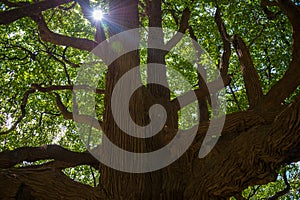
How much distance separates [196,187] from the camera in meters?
4.38

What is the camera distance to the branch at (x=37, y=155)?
195 inches

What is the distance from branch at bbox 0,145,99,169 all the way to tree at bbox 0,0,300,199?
0.5 inches

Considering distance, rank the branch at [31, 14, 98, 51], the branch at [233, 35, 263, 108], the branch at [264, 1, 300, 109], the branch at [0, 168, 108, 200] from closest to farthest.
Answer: the branch at [0, 168, 108, 200] < the branch at [264, 1, 300, 109] < the branch at [233, 35, 263, 108] < the branch at [31, 14, 98, 51]

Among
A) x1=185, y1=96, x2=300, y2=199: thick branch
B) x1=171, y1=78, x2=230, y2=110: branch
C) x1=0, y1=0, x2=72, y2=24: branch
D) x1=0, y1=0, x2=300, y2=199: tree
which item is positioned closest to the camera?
x1=185, y1=96, x2=300, y2=199: thick branch

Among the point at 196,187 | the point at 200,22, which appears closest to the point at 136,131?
the point at 196,187

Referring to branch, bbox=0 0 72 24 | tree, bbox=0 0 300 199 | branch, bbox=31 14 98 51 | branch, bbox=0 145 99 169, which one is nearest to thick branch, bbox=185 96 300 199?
tree, bbox=0 0 300 199

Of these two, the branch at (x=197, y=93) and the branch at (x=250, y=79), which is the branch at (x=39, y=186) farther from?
the branch at (x=250, y=79)

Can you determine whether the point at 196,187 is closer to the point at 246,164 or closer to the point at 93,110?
the point at 246,164

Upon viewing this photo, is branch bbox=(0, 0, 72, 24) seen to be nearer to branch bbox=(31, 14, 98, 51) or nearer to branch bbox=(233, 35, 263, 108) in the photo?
branch bbox=(31, 14, 98, 51)

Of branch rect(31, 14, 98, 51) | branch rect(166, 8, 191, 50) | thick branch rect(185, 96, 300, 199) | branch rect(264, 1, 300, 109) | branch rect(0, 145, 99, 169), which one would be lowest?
thick branch rect(185, 96, 300, 199)

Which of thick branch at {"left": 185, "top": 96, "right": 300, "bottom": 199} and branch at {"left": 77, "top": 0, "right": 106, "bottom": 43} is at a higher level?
branch at {"left": 77, "top": 0, "right": 106, "bottom": 43}

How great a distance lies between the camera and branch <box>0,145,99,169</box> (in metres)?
4.96

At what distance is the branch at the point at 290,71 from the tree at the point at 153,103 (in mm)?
14

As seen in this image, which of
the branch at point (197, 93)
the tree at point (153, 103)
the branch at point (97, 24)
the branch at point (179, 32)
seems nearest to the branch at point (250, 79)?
the tree at point (153, 103)
